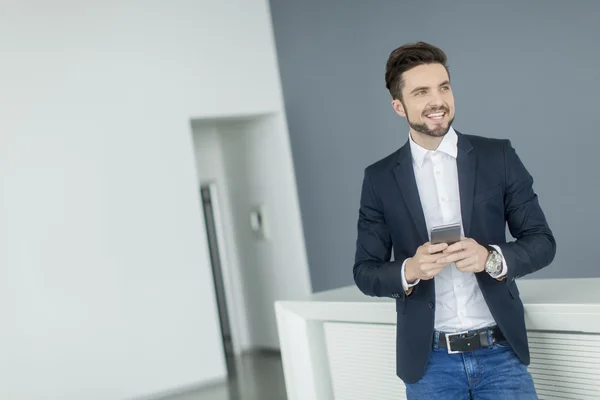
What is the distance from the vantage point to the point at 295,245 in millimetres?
8836

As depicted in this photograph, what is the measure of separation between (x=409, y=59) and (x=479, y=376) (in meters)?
0.95

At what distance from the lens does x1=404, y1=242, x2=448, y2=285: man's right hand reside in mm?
2164

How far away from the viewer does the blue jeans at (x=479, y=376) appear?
7.62ft

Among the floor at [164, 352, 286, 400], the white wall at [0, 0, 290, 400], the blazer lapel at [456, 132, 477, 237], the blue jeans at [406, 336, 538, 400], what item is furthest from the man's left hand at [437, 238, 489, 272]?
the white wall at [0, 0, 290, 400]

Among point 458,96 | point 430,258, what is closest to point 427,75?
point 430,258

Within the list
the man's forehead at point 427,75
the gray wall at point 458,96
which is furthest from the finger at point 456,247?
the gray wall at point 458,96

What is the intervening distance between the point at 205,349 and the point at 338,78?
303 cm

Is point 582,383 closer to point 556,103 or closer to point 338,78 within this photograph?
point 556,103

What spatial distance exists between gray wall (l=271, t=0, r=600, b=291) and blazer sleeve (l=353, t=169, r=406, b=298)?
12.5ft

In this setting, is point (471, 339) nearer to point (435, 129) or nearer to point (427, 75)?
point (435, 129)

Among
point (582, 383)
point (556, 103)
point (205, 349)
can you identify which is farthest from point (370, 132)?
point (582, 383)

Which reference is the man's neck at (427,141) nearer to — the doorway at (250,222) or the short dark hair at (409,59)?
the short dark hair at (409,59)

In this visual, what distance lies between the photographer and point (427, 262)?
7.16 feet

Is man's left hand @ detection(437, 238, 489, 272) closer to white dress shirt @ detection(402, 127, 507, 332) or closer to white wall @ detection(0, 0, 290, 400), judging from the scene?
white dress shirt @ detection(402, 127, 507, 332)
